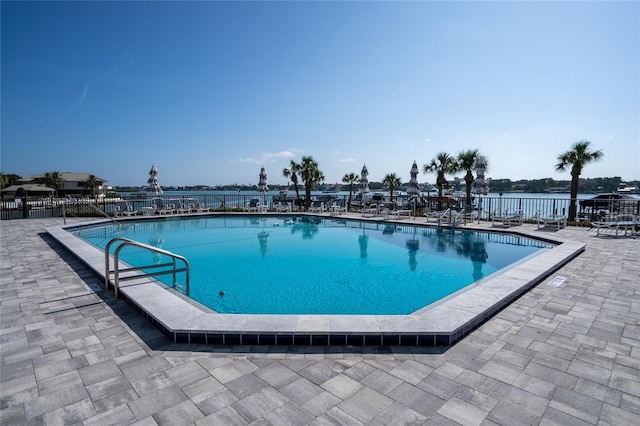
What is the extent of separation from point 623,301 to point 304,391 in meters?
4.75

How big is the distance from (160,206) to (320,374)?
1599 cm

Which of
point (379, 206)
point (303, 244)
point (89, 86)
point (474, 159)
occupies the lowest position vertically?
point (303, 244)

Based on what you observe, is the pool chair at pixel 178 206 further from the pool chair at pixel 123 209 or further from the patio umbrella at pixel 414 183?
the patio umbrella at pixel 414 183

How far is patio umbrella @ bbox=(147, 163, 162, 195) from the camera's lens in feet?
56.9

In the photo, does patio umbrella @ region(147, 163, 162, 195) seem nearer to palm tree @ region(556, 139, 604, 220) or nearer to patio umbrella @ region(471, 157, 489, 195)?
patio umbrella @ region(471, 157, 489, 195)

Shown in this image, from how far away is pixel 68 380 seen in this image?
2531mm

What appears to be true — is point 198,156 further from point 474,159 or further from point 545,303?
point 545,303

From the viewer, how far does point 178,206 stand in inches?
665

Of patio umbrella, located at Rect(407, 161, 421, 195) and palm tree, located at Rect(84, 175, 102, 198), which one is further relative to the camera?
palm tree, located at Rect(84, 175, 102, 198)

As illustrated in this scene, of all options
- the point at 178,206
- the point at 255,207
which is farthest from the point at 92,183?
the point at 255,207

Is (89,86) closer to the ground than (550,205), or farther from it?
farther from it

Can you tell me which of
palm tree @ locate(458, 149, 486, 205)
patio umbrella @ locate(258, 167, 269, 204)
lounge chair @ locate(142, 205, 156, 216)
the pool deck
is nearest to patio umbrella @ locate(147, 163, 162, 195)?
lounge chair @ locate(142, 205, 156, 216)

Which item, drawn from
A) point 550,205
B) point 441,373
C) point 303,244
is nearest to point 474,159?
point 550,205

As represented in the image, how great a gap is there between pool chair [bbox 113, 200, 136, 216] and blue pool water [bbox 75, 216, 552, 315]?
1.45 m
